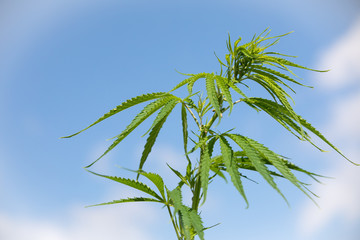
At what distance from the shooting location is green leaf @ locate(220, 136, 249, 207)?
1731 millimetres

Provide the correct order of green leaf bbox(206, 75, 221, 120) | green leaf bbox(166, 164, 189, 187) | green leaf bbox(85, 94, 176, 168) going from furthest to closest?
green leaf bbox(166, 164, 189, 187)
green leaf bbox(85, 94, 176, 168)
green leaf bbox(206, 75, 221, 120)

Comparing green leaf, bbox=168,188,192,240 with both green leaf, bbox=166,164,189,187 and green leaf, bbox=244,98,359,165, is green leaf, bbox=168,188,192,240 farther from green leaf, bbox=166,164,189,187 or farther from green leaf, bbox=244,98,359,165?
green leaf, bbox=244,98,359,165

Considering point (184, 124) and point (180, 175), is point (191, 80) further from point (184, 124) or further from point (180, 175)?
point (180, 175)

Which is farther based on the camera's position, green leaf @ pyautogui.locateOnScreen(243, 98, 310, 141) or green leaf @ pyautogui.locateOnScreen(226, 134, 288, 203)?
green leaf @ pyautogui.locateOnScreen(243, 98, 310, 141)

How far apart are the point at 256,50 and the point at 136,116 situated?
97cm

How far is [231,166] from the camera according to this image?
72.4 inches

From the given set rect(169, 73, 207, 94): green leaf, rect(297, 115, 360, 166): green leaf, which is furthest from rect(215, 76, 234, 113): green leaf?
rect(297, 115, 360, 166): green leaf

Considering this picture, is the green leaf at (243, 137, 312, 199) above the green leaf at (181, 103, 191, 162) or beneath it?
beneath

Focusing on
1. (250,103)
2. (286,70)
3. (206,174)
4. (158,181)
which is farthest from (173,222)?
(286,70)

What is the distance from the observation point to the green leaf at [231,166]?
5.68 feet

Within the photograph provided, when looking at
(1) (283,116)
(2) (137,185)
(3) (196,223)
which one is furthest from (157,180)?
(1) (283,116)

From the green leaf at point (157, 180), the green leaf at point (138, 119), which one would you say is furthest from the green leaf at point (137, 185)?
the green leaf at point (138, 119)

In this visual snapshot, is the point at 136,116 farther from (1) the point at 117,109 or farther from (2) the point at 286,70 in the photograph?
(2) the point at 286,70

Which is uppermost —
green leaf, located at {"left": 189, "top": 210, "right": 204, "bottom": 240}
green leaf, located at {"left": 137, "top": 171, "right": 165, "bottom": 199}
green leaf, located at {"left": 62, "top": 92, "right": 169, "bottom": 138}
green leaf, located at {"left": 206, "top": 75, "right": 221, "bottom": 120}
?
green leaf, located at {"left": 62, "top": 92, "right": 169, "bottom": 138}
